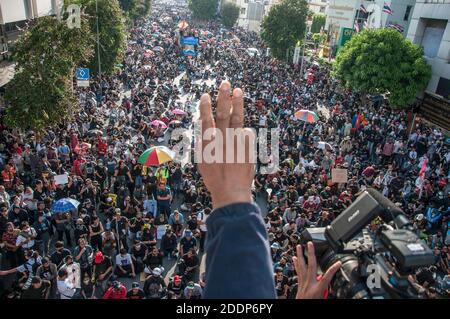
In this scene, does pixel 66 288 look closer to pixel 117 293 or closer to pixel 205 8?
pixel 117 293

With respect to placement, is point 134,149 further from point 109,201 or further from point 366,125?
point 366,125

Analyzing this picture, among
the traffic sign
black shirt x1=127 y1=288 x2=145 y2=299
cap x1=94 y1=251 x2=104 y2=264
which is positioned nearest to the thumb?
black shirt x1=127 y1=288 x2=145 y2=299

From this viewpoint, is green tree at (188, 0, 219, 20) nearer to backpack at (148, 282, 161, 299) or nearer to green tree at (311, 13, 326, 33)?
green tree at (311, 13, 326, 33)

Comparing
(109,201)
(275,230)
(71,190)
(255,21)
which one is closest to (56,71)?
(71,190)

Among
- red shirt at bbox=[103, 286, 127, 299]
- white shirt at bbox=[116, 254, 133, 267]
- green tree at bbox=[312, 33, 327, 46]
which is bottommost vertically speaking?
white shirt at bbox=[116, 254, 133, 267]

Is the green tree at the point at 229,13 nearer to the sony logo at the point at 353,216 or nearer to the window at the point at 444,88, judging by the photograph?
the window at the point at 444,88
